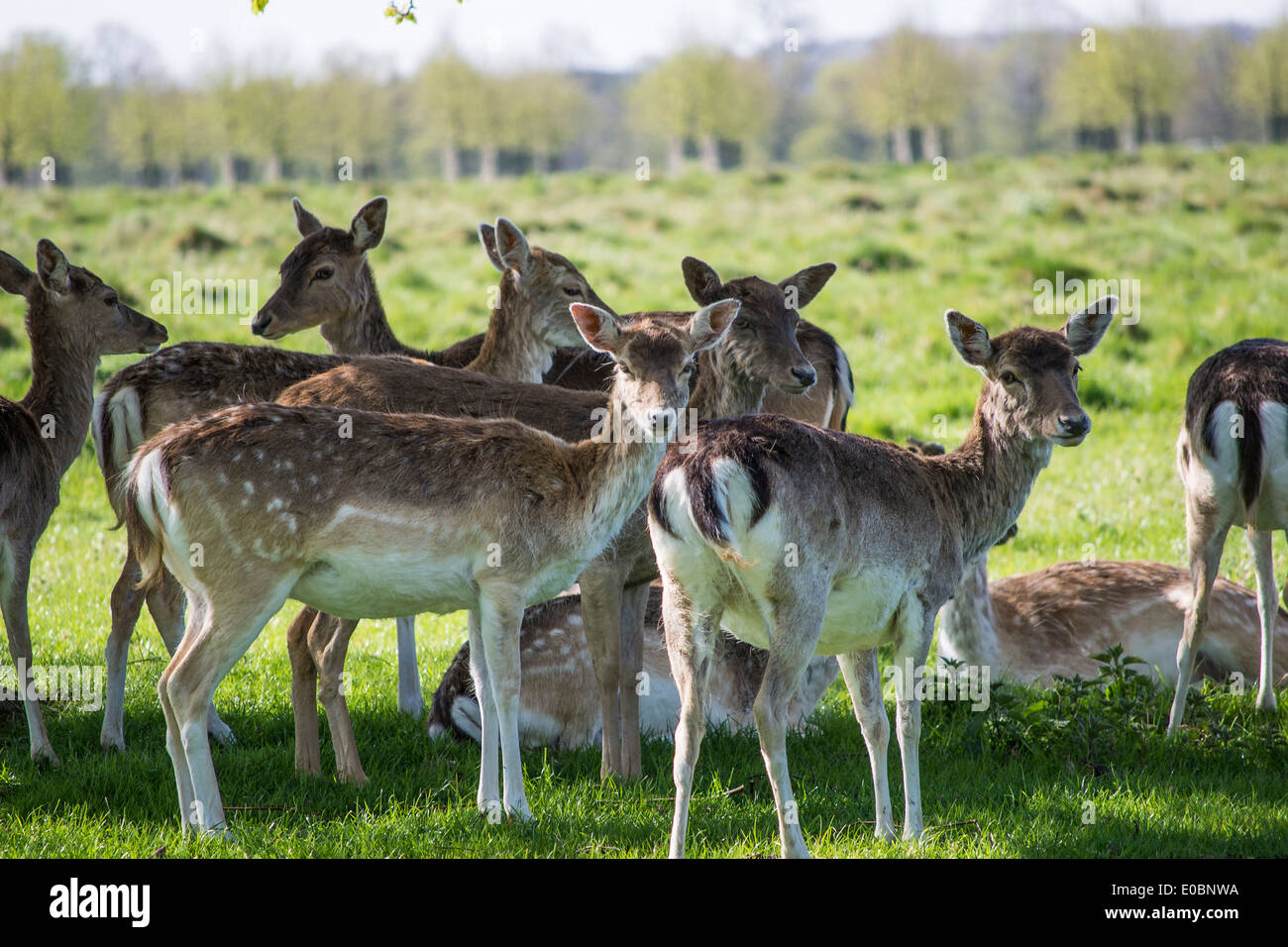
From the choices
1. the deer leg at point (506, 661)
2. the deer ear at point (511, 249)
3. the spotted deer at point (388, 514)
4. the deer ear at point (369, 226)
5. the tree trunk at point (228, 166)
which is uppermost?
the tree trunk at point (228, 166)

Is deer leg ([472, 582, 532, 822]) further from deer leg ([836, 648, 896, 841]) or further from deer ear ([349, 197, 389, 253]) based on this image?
deer ear ([349, 197, 389, 253])

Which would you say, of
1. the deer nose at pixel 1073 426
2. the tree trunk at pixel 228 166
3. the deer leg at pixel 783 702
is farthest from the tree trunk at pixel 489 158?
the deer leg at pixel 783 702

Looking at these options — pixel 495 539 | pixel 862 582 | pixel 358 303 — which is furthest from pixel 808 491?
pixel 358 303

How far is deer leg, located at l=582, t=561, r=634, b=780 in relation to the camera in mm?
5660

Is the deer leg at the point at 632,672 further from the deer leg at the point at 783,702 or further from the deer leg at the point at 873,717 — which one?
the deer leg at the point at 783,702

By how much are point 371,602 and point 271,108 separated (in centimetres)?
5130

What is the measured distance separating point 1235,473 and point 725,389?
7.68ft

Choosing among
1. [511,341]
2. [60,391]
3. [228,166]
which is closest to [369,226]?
[511,341]

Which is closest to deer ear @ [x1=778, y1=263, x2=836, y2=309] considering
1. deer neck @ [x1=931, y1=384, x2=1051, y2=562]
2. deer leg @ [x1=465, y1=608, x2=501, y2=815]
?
deer neck @ [x1=931, y1=384, x2=1051, y2=562]

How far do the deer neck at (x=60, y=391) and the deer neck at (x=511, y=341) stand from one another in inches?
77.4

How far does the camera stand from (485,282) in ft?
58.7

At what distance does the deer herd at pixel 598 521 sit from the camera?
4.46 meters

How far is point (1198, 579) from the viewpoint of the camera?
240 inches
